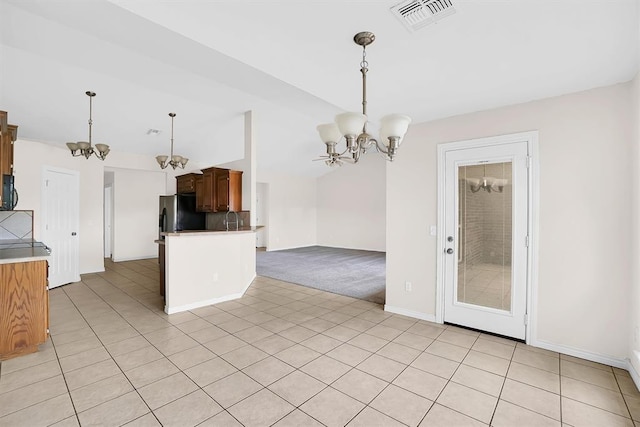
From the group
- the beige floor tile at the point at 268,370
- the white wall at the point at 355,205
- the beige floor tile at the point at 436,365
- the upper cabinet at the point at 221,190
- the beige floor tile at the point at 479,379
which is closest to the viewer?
the beige floor tile at the point at 479,379

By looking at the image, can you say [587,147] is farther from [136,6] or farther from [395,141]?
[136,6]

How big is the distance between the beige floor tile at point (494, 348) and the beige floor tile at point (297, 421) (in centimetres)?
186

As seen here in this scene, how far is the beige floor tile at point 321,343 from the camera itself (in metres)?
2.81

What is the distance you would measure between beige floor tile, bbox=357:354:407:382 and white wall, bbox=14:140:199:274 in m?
5.69

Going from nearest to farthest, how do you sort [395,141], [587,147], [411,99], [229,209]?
[395,141] → [587,147] → [411,99] → [229,209]

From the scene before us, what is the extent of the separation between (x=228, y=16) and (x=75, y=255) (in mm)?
5773

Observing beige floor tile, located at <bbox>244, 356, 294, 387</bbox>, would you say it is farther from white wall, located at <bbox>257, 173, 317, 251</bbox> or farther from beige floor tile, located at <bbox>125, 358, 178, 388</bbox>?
white wall, located at <bbox>257, 173, 317, 251</bbox>

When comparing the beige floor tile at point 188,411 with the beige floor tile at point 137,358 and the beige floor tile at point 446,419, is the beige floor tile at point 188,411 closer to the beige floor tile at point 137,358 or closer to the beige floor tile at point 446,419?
the beige floor tile at point 137,358

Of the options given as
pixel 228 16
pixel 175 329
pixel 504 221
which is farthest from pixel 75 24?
pixel 504 221

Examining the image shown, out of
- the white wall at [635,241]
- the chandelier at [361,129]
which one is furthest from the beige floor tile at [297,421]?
the white wall at [635,241]

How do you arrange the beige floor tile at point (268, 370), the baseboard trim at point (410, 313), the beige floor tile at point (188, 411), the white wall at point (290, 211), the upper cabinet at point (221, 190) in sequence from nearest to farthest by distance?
1. the beige floor tile at point (188, 411)
2. the beige floor tile at point (268, 370)
3. the baseboard trim at point (410, 313)
4. the upper cabinet at point (221, 190)
5. the white wall at point (290, 211)

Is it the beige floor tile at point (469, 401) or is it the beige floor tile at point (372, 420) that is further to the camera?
the beige floor tile at point (469, 401)

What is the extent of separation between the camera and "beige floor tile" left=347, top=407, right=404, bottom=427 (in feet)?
5.88

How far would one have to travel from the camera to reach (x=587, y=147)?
2.63 meters
